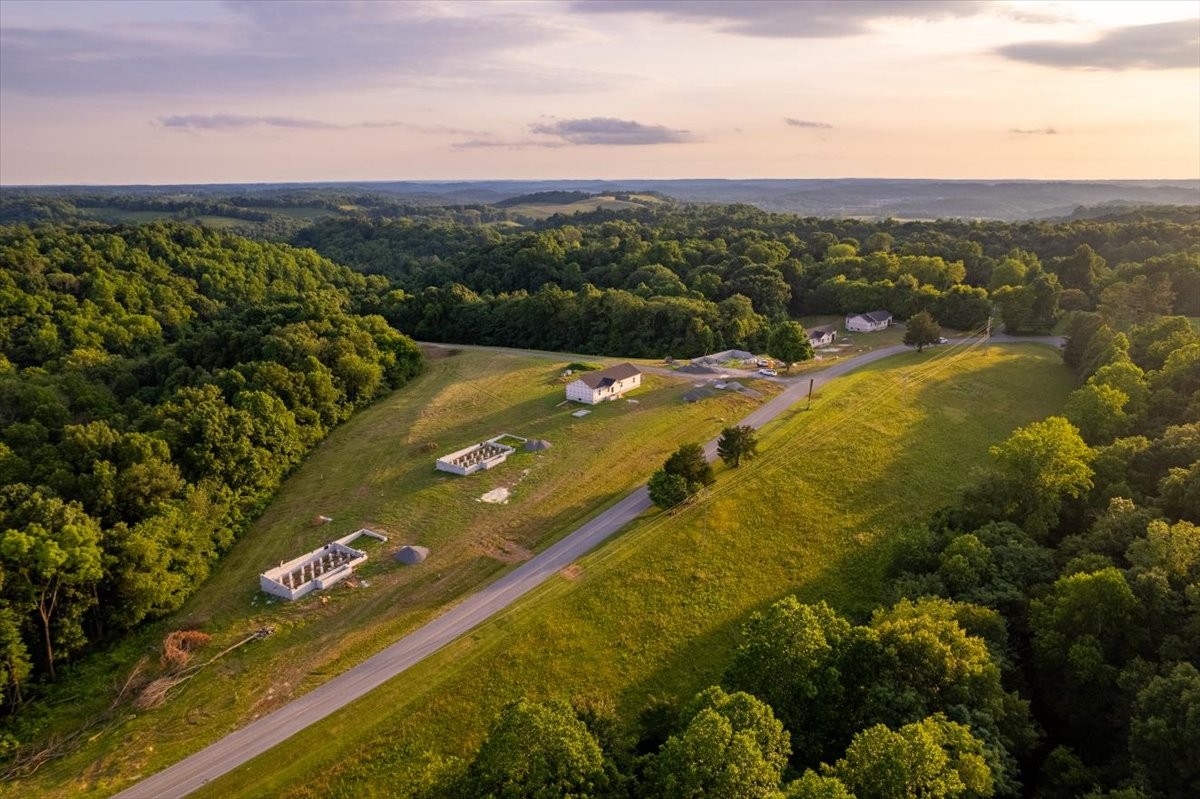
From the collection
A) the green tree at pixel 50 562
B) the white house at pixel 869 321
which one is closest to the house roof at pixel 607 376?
the green tree at pixel 50 562

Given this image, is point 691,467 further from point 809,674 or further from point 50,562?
point 50,562

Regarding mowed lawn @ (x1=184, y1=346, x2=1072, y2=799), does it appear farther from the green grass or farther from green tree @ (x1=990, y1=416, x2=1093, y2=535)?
the green grass

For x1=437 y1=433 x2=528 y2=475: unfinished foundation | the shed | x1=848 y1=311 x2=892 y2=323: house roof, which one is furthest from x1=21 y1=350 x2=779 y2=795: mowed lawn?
x1=848 y1=311 x2=892 y2=323: house roof

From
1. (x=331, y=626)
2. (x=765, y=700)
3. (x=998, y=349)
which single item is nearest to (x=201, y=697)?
(x=331, y=626)

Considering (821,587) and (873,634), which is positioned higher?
(873,634)

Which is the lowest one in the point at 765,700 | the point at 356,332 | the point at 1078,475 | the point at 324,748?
the point at 324,748

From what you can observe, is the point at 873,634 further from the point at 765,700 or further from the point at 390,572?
the point at 390,572
